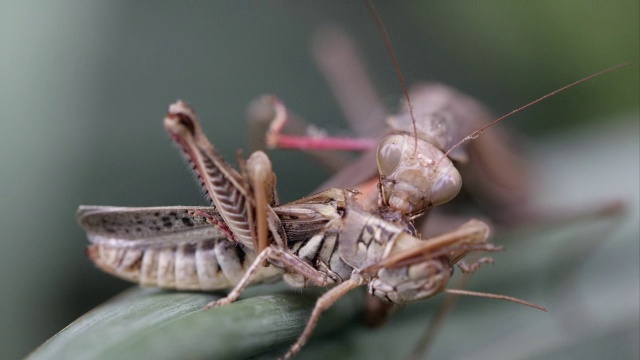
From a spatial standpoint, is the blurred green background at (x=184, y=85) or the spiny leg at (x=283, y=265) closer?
the spiny leg at (x=283, y=265)

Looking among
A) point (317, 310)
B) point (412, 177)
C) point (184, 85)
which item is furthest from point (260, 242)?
point (184, 85)

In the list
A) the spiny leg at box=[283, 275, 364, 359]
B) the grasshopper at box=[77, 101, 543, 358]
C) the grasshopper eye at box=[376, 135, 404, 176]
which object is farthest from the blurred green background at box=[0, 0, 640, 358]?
the spiny leg at box=[283, 275, 364, 359]

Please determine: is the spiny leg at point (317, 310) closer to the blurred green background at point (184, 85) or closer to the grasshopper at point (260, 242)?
the grasshopper at point (260, 242)

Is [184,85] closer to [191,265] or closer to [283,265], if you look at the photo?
[191,265]

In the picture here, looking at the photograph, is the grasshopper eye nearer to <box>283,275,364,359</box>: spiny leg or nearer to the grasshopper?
the grasshopper

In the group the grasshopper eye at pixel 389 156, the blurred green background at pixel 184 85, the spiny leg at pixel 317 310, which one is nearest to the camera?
the spiny leg at pixel 317 310

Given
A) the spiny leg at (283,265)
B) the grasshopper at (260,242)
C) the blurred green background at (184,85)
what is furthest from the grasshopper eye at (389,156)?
the blurred green background at (184,85)
